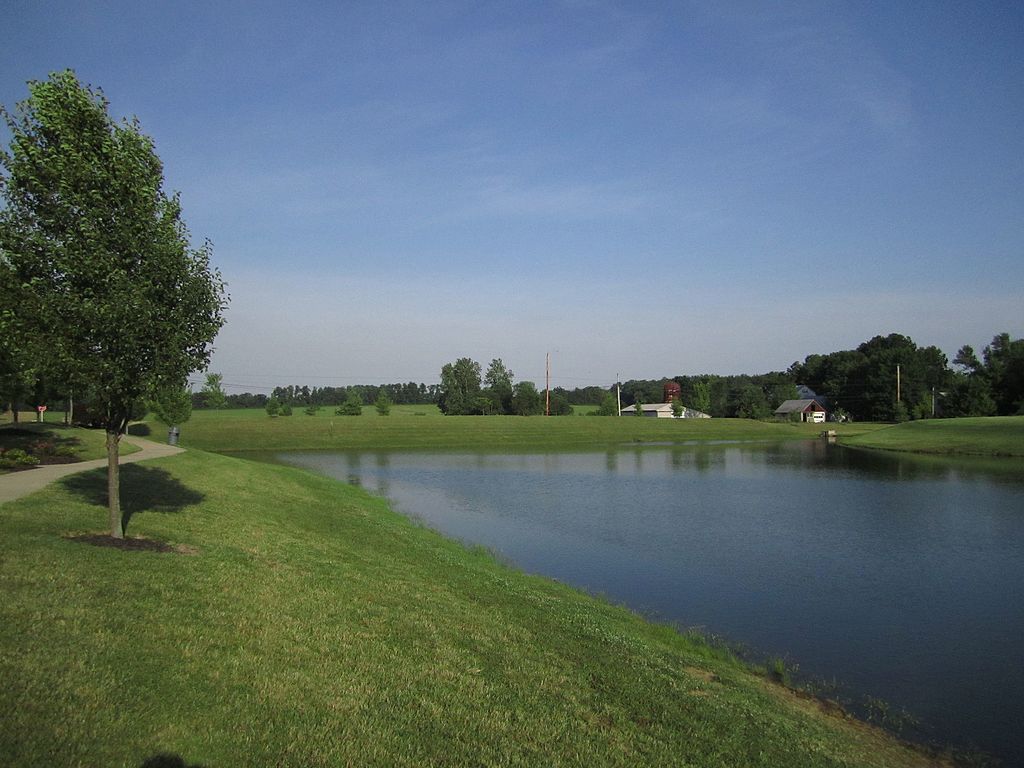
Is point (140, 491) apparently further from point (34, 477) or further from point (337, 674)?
point (337, 674)

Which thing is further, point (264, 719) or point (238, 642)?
point (238, 642)

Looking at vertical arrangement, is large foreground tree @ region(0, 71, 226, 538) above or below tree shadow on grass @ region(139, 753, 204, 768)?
above

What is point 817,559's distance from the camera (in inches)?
780

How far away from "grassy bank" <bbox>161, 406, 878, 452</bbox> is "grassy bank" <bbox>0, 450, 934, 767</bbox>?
57750 mm

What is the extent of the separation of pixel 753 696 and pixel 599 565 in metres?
9.81

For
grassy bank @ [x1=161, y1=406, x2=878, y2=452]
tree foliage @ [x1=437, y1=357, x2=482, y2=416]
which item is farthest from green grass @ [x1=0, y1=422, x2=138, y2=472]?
tree foliage @ [x1=437, y1=357, x2=482, y2=416]

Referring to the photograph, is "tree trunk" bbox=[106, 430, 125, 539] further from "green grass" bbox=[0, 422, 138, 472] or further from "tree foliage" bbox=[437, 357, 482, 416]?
"tree foliage" bbox=[437, 357, 482, 416]

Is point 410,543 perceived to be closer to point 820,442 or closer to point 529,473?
point 529,473

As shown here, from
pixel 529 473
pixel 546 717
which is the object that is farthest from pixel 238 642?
pixel 529 473

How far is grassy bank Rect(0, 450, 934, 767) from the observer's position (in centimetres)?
612

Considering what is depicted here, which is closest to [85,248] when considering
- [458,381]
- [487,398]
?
[487,398]

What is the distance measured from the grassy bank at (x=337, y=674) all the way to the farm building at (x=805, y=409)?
12304 cm

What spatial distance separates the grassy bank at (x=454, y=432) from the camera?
70312mm

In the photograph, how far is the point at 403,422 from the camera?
271 ft
